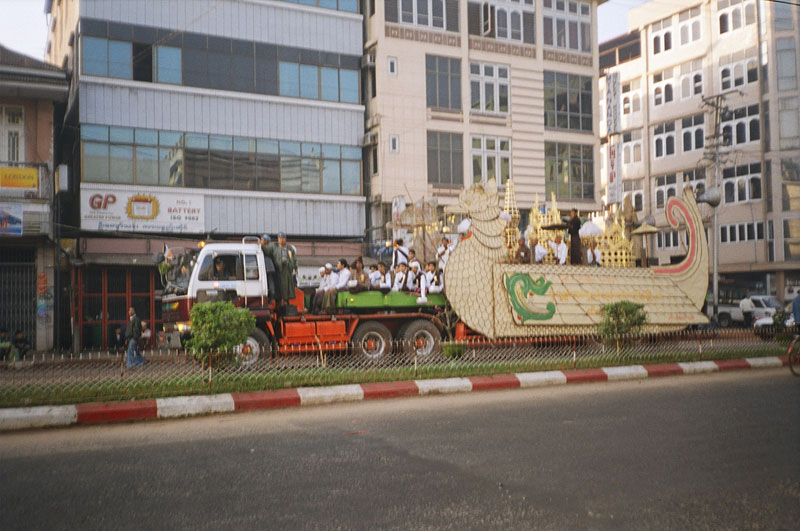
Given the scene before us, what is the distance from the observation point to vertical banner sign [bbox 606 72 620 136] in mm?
31469

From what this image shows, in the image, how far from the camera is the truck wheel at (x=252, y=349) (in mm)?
10980

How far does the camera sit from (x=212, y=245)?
14141 millimetres

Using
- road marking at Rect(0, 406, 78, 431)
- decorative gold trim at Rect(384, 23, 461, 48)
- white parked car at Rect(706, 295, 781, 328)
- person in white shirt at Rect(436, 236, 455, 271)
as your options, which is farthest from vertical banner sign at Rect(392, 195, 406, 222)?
road marking at Rect(0, 406, 78, 431)

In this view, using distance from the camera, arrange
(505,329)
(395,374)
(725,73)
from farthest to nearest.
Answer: (725,73), (505,329), (395,374)

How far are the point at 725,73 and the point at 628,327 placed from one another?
31.8 m

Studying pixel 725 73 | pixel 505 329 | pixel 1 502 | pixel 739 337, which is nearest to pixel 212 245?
pixel 505 329

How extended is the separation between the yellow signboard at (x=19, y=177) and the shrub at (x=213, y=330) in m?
12.3

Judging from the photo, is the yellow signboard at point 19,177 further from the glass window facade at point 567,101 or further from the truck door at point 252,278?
the glass window facade at point 567,101

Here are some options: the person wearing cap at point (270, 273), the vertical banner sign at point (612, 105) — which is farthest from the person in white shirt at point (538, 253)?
the vertical banner sign at point (612, 105)

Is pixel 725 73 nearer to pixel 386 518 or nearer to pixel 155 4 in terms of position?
pixel 155 4

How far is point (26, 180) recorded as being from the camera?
65.2 feet

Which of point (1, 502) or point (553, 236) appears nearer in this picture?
point (1, 502)

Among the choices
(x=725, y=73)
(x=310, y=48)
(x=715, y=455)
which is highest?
(x=725, y=73)

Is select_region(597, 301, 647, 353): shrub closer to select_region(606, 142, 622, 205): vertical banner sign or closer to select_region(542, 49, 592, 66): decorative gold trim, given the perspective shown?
select_region(606, 142, 622, 205): vertical banner sign
